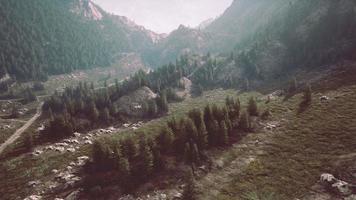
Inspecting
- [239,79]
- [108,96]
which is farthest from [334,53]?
[108,96]

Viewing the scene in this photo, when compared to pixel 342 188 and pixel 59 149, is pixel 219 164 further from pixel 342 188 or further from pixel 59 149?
pixel 59 149

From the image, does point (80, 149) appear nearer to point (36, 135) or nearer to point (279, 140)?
point (36, 135)

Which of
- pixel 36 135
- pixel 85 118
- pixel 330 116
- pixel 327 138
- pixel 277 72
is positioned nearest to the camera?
pixel 327 138

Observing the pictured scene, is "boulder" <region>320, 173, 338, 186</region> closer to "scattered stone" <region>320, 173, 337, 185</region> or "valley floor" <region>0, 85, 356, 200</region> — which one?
"scattered stone" <region>320, 173, 337, 185</region>

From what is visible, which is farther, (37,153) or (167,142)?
(37,153)

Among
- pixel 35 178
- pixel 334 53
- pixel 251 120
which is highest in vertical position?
pixel 334 53

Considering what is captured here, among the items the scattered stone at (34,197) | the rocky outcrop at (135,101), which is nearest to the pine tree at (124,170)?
the scattered stone at (34,197)

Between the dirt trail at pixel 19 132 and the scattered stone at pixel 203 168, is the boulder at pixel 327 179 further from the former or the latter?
the dirt trail at pixel 19 132

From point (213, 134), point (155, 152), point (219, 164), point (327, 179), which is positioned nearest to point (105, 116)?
point (213, 134)
